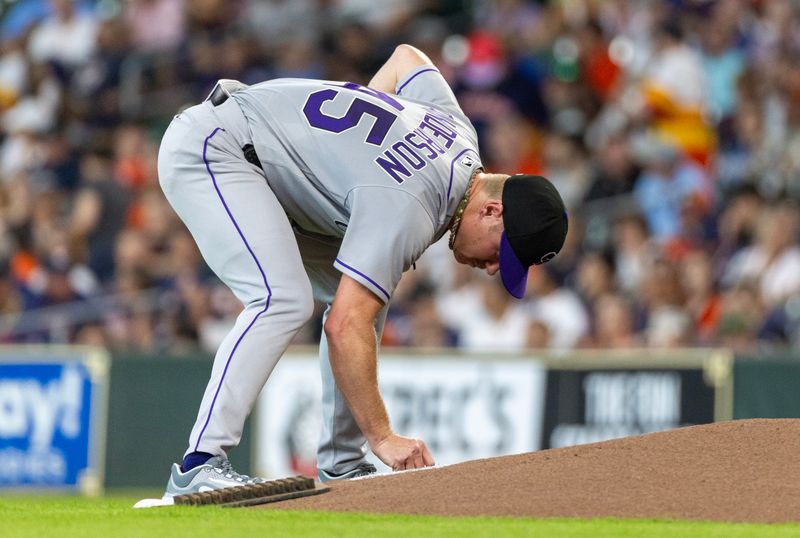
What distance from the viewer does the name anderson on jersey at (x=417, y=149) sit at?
5.75 meters

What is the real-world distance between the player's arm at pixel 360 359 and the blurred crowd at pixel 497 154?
544cm

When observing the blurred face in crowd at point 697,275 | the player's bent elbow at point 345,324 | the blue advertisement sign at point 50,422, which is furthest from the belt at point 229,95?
the blue advertisement sign at point 50,422

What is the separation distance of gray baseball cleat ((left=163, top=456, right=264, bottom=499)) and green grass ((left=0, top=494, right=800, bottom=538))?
22 cm

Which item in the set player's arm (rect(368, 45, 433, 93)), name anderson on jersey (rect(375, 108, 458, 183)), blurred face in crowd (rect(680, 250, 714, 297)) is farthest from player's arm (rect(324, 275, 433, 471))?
blurred face in crowd (rect(680, 250, 714, 297))

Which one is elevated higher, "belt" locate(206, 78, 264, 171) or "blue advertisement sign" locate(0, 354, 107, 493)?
"belt" locate(206, 78, 264, 171)

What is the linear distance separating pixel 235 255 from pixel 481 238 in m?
1.00

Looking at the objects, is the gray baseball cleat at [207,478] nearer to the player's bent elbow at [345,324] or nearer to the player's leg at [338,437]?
the player's bent elbow at [345,324]

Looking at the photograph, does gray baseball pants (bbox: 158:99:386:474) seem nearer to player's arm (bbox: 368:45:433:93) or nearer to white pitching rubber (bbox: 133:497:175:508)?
white pitching rubber (bbox: 133:497:175:508)

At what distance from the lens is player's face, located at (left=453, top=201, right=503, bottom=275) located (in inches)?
233

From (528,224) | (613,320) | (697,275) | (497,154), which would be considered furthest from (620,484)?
(497,154)

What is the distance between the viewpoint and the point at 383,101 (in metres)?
6.14

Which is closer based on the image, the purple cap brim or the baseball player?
the baseball player

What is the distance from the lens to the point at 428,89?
6559 mm

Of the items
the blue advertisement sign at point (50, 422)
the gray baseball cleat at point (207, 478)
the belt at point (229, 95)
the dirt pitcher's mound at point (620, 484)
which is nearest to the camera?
the dirt pitcher's mound at point (620, 484)
